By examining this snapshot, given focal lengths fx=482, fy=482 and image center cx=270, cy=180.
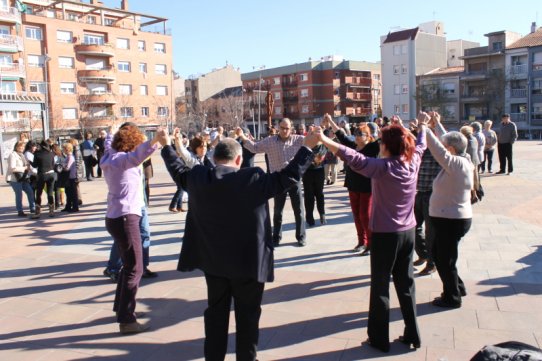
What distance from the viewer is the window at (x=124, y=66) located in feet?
182

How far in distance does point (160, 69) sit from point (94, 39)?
8699 mm

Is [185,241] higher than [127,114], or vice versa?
[127,114]

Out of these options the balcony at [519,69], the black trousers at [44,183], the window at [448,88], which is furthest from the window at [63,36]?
the balcony at [519,69]

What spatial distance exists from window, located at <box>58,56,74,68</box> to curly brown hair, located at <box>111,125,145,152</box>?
5122cm

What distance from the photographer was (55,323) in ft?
15.9

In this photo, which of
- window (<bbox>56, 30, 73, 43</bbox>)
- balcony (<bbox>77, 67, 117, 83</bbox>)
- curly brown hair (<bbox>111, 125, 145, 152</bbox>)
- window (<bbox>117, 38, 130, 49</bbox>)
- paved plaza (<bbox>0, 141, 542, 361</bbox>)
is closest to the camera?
paved plaza (<bbox>0, 141, 542, 361</bbox>)

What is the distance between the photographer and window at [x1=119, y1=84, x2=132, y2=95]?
55.9 metres

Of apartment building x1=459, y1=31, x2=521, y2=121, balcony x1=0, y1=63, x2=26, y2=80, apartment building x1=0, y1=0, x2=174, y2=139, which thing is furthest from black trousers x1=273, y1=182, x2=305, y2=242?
apartment building x1=459, y1=31, x2=521, y2=121

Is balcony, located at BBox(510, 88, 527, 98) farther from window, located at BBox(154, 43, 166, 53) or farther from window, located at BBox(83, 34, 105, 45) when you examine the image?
window, located at BBox(83, 34, 105, 45)

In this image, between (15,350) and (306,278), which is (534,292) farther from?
(15,350)

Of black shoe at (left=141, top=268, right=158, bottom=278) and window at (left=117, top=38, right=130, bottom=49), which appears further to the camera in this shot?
window at (left=117, top=38, right=130, bottom=49)

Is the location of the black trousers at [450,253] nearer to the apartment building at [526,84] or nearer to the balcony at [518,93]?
the apartment building at [526,84]

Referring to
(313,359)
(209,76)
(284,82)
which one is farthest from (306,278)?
(209,76)

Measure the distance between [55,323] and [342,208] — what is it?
7.05 metres
